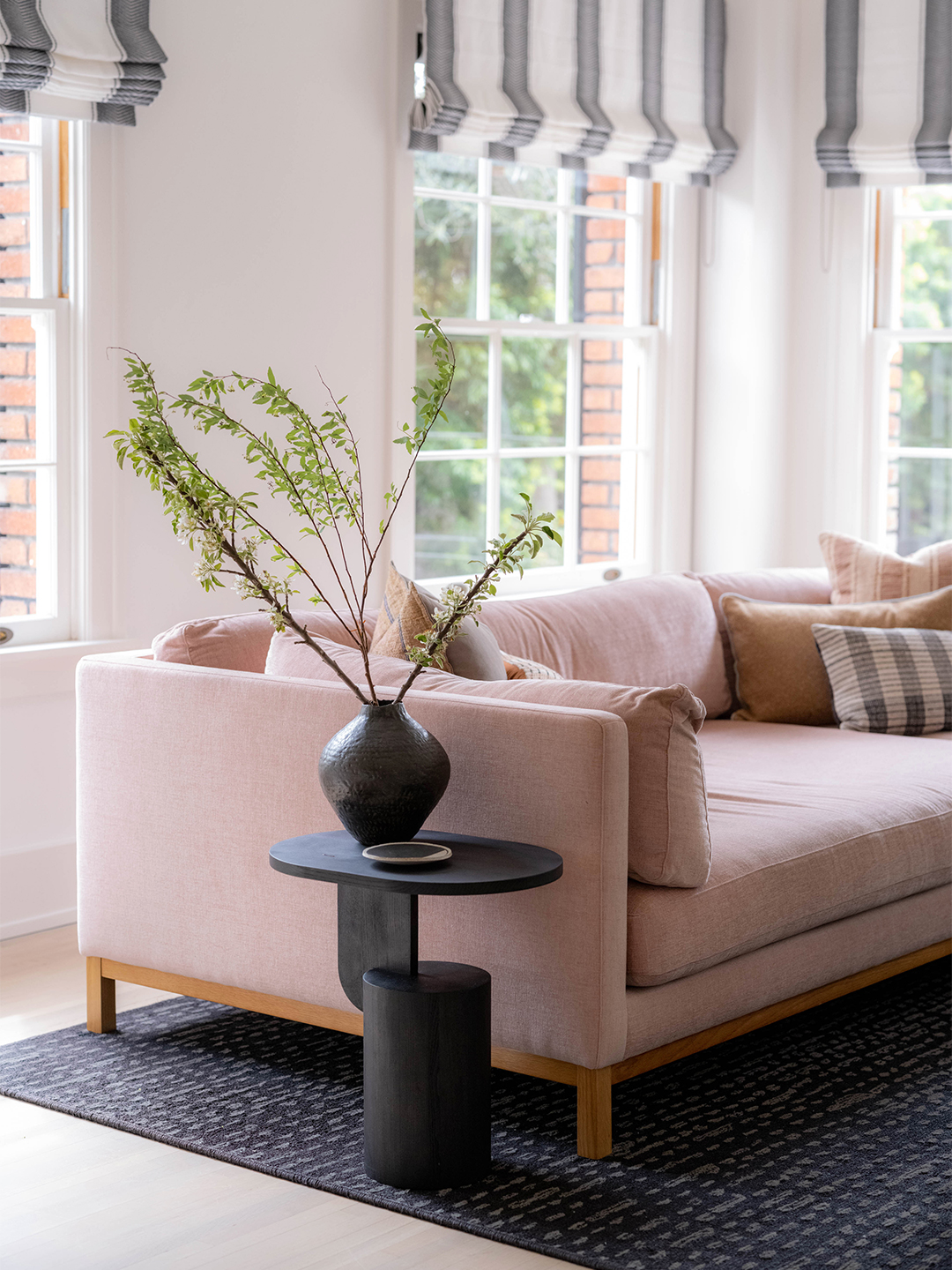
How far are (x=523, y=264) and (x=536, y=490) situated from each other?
0.74 meters

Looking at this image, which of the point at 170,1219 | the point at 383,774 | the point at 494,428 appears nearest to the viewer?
the point at 170,1219

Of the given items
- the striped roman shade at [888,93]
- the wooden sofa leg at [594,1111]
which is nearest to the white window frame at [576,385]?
the striped roman shade at [888,93]

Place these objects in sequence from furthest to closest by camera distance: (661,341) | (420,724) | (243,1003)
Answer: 1. (661,341)
2. (243,1003)
3. (420,724)

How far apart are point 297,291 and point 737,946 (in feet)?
7.82

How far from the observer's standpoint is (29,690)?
4004 millimetres

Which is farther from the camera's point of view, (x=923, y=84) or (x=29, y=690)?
(x=923, y=84)

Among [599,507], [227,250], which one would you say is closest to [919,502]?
[599,507]

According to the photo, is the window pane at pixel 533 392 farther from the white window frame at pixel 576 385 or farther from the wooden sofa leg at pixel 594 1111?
the wooden sofa leg at pixel 594 1111

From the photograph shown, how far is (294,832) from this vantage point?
3.00 m

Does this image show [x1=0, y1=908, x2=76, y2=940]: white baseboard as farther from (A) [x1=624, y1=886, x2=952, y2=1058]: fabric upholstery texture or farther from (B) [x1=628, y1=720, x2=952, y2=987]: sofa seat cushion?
(A) [x1=624, y1=886, x2=952, y2=1058]: fabric upholstery texture

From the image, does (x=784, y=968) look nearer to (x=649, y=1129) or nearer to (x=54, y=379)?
(x=649, y=1129)

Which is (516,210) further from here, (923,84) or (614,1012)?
(614,1012)

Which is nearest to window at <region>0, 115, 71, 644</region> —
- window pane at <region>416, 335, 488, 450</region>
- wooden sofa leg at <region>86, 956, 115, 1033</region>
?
wooden sofa leg at <region>86, 956, 115, 1033</region>

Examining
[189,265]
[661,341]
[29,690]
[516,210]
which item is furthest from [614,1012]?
[661,341]
